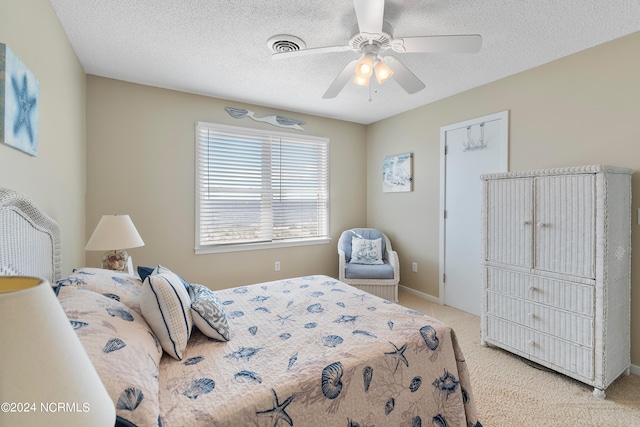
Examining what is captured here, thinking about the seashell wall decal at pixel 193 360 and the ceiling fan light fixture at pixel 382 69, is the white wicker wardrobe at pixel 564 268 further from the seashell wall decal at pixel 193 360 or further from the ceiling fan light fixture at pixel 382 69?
the seashell wall decal at pixel 193 360

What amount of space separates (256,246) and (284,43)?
2.36m

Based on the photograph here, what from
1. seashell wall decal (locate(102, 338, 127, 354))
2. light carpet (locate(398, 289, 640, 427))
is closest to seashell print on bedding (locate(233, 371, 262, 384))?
seashell wall decal (locate(102, 338, 127, 354))

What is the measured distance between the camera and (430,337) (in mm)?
1565

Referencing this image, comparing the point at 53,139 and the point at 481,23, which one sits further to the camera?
the point at 481,23

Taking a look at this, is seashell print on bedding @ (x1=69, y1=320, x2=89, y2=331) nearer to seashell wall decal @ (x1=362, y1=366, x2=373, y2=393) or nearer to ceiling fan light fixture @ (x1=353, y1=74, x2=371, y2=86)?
seashell wall decal @ (x1=362, y1=366, x2=373, y2=393)

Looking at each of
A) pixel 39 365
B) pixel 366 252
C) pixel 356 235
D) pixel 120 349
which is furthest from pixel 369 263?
pixel 39 365

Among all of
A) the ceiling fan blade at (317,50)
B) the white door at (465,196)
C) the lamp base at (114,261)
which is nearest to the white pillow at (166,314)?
the lamp base at (114,261)

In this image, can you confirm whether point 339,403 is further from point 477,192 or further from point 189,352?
point 477,192

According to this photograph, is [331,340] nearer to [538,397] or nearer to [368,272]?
[538,397]

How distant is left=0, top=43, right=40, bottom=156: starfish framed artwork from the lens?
3.92ft

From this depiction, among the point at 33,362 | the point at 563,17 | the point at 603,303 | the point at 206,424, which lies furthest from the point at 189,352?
the point at 563,17

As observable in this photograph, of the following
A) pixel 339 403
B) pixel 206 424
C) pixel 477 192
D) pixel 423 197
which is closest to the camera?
pixel 206 424

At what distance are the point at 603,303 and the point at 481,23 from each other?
2037mm

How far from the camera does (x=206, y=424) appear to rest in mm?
979
